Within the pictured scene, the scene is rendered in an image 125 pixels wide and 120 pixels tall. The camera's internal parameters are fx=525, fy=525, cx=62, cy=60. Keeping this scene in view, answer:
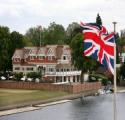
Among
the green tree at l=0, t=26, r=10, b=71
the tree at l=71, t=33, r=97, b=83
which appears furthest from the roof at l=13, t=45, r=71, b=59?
the tree at l=71, t=33, r=97, b=83

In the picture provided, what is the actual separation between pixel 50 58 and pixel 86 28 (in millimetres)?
88886

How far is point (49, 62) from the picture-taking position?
11406cm

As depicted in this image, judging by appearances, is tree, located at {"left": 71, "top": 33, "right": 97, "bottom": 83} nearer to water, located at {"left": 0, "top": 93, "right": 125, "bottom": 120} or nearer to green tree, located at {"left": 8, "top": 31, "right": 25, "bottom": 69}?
water, located at {"left": 0, "top": 93, "right": 125, "bottom": 120}

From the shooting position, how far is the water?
216 feet

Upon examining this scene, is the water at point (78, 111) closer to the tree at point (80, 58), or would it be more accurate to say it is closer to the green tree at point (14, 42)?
the tree at point (80, 58)

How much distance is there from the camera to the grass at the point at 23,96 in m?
77.7

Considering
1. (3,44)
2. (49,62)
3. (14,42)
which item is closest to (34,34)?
(14,42)

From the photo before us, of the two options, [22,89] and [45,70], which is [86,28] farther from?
[45,70]

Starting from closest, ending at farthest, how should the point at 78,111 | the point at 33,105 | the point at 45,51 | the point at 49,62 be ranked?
the point at 78,111 < the point at 33,105 < the point at 49,62 < the point at 45,51

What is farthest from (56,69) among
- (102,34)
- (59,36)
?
(102,34)

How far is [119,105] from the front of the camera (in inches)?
3223

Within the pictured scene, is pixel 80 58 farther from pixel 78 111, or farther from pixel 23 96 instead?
pixel 78 111

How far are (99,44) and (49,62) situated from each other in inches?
3489

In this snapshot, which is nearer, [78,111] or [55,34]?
[78,111]
